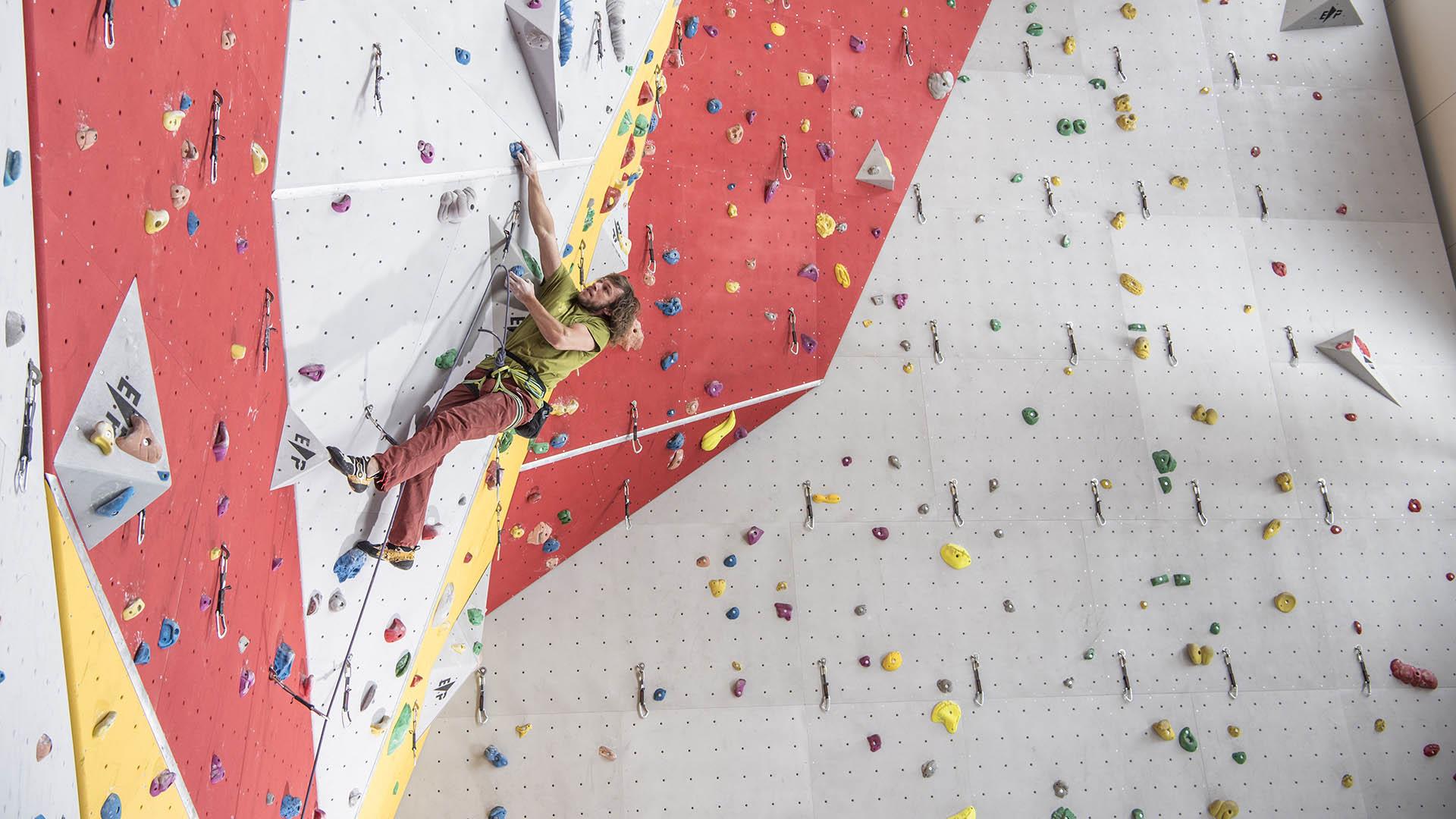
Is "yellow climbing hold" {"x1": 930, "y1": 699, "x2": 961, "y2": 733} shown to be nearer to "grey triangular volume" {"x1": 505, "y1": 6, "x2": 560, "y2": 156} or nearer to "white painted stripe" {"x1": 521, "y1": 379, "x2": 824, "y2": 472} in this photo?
"white painted stripe" {"x1": 521, "y1": 379, "x2": 824, "y2": 472}

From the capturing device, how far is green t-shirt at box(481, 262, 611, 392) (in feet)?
12.1

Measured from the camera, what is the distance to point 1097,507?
562cm

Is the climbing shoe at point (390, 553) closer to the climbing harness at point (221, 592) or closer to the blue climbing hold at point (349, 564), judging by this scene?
the blue climbing hold at point (349, 564)

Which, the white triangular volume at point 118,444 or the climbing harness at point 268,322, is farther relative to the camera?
the climbing harness at point 268,322

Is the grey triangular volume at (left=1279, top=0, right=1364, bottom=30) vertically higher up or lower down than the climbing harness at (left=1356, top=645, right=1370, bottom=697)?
higher up

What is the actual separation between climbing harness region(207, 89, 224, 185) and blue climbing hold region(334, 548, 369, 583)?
137 centimetres

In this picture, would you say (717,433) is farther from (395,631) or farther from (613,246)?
(395,631)

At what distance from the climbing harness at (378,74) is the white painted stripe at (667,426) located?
79.4 inches

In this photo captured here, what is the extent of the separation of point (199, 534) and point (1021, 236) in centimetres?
449

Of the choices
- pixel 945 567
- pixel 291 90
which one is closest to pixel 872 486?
pixel 945 567

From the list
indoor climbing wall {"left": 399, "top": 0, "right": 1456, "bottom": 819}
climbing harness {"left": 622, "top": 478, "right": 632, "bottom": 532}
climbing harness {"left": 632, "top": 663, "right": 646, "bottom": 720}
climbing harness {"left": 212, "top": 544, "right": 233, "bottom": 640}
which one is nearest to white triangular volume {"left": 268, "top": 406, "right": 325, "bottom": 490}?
climbing harness {"left": 212, "top": 544, "right": 233, "bottom": 640}

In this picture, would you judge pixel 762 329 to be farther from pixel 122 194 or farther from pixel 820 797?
pixel 122 194

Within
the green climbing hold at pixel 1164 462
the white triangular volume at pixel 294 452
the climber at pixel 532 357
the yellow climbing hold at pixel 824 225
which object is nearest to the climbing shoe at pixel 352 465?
the white triangular volume at pixel 294 452

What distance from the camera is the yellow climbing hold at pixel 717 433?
17.2ft
